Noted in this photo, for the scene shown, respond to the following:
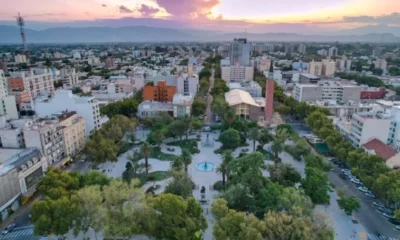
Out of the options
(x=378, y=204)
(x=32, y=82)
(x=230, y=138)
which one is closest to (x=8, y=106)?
(x=32, y=82)

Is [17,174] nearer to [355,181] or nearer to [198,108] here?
[198,108]

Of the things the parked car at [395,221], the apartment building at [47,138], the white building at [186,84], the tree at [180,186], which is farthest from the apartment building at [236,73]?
the parked car at [395,221]

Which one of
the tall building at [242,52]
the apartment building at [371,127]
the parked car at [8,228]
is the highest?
the tall building at [242,52]

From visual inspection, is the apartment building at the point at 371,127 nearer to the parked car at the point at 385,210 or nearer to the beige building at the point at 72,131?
the parked car at the point at 385,210

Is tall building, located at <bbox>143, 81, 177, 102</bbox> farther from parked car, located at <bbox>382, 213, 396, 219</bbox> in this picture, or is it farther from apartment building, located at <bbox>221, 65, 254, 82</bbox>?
parked car, located at <bbox>382, 213, 396, 219</bbox>

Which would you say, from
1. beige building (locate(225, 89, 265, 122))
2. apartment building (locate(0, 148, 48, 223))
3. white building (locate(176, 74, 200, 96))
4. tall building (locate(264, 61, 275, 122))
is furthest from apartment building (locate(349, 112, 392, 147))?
white building (locate(176, 74, 200, 96))

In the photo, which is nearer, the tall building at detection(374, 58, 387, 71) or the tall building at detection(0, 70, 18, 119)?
the tall building at detection(0, 70, 18, 119)
